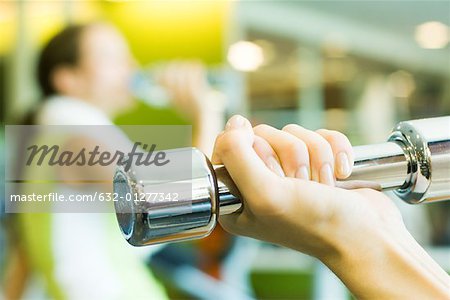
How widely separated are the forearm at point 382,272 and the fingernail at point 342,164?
0.04 m

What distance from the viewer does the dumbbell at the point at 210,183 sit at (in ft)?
0.98

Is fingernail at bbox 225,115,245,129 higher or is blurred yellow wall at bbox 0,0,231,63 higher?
blurred yellow wall at bbox 0,0,231,63

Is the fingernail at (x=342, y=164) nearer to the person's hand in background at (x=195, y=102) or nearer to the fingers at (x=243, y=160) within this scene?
the fingers at (x=243, y=160)

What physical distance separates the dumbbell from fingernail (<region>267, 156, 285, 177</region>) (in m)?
0.02

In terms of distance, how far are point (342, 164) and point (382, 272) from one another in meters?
0.06

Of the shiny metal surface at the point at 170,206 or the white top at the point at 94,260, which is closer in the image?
the shiny metal surface at the point at 170,206

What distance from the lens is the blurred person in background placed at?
4.20ft

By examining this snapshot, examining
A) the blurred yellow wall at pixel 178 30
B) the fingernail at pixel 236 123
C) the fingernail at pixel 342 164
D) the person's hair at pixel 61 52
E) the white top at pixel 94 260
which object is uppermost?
the blurred yellow wall at pixel 178 30

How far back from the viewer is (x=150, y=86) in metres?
2.42

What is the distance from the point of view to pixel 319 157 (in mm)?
340

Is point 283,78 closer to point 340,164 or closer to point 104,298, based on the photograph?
point 104,298

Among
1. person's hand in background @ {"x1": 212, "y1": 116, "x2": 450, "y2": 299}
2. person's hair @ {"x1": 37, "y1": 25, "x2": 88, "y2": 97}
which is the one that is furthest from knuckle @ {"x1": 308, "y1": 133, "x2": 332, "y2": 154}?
person's hair @ {"x1": 37, "y1": 25, "x2": 88, "y2": 97}

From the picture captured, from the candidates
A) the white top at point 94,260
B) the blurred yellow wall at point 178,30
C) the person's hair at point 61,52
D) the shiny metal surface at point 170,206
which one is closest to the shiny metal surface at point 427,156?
the shiny metal surface at point 170,206

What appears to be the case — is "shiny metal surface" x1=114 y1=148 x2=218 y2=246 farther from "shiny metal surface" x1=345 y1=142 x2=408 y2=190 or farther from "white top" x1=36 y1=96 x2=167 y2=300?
"white top" x1=36 y1=96 x2=167 y2=300
